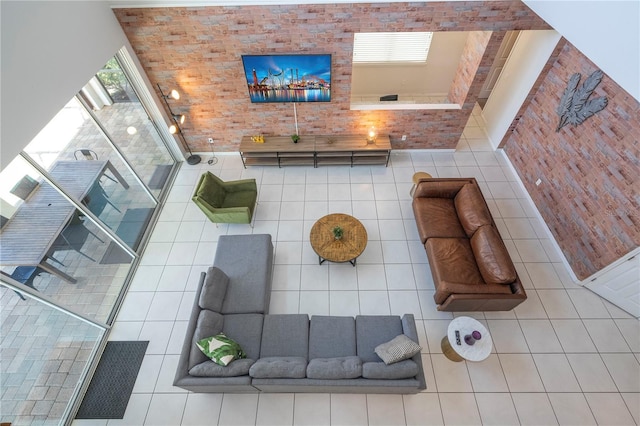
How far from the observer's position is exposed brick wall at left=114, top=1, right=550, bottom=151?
4.94 m

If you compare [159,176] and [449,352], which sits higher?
[159,176]

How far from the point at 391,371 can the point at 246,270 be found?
2603 mm

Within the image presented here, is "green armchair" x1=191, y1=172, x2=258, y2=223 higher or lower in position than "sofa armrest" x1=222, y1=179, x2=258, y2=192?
lower

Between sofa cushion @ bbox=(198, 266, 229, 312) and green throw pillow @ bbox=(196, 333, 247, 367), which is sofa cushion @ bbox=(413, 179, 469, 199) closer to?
sofa cushion @ bbox=(198, 266, 229, 312)

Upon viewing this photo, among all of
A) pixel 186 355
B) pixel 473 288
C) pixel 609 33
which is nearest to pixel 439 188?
pixel 473 288

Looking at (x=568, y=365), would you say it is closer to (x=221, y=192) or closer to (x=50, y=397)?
(x=221, y=192)

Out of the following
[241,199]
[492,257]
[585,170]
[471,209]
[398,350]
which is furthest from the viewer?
[241,199]

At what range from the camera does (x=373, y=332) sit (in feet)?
13.9

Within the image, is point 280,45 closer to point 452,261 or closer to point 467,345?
point 452,261

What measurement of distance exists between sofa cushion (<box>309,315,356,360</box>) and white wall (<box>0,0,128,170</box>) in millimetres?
4148

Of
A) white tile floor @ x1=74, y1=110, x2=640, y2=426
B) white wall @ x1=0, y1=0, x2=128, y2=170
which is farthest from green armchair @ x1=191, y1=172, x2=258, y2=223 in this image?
white wall @ x1=0, y1=0, x2=128, y2=170

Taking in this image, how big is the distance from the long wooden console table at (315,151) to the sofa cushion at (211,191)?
3.72ft

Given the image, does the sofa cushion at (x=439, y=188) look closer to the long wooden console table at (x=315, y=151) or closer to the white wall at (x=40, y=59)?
the long wooden console table at (x=315, y=151)

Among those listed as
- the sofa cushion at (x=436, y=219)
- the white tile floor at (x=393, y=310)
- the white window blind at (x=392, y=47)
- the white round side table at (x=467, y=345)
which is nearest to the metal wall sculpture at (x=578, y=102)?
the white tile floor at (x=393, y=310)
